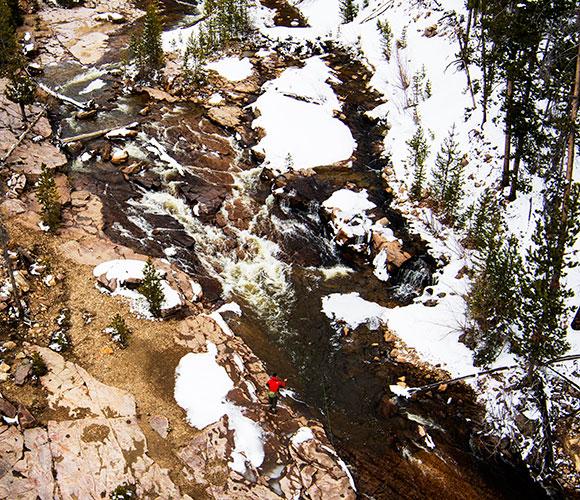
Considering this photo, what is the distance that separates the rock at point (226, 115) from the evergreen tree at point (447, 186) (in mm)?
11906

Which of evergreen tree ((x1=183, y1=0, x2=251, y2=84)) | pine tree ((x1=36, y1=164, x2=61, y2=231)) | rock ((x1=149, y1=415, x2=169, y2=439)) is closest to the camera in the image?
rock ((x1=149, y1=415, x2=169, y2=439))

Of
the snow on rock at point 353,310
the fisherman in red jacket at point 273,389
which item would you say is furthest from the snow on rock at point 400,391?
the fisherman in red jacket at point 273,389

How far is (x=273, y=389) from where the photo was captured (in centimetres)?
1378

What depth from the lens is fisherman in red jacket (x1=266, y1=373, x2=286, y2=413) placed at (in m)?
13.3

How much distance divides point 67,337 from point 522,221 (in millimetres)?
16965

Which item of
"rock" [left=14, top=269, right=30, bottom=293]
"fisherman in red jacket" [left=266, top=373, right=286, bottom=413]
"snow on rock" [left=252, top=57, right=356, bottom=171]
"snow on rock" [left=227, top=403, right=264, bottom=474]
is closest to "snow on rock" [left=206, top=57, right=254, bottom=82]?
"snow on rock" [left=252, top=57, right=356, bottom=171]

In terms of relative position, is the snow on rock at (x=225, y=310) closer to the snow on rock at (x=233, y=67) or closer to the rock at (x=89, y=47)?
the snow on rock at (x=233, y=67)

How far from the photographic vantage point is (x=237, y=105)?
92.6 feet

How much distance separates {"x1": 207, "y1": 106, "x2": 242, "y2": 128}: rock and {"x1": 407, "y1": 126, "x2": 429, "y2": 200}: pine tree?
1011 cm

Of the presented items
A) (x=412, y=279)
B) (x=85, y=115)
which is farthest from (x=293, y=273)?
(x=85, y=115)

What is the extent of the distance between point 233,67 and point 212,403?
25266 millimetres

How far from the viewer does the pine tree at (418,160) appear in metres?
21.4

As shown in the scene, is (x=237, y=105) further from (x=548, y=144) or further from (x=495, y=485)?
(x=495, y=485)

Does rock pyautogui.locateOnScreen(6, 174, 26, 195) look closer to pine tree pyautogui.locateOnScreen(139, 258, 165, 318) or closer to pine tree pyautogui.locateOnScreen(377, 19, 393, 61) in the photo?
pine tree pyautogui.locateOnScreen(139, 258, 165, 318)
